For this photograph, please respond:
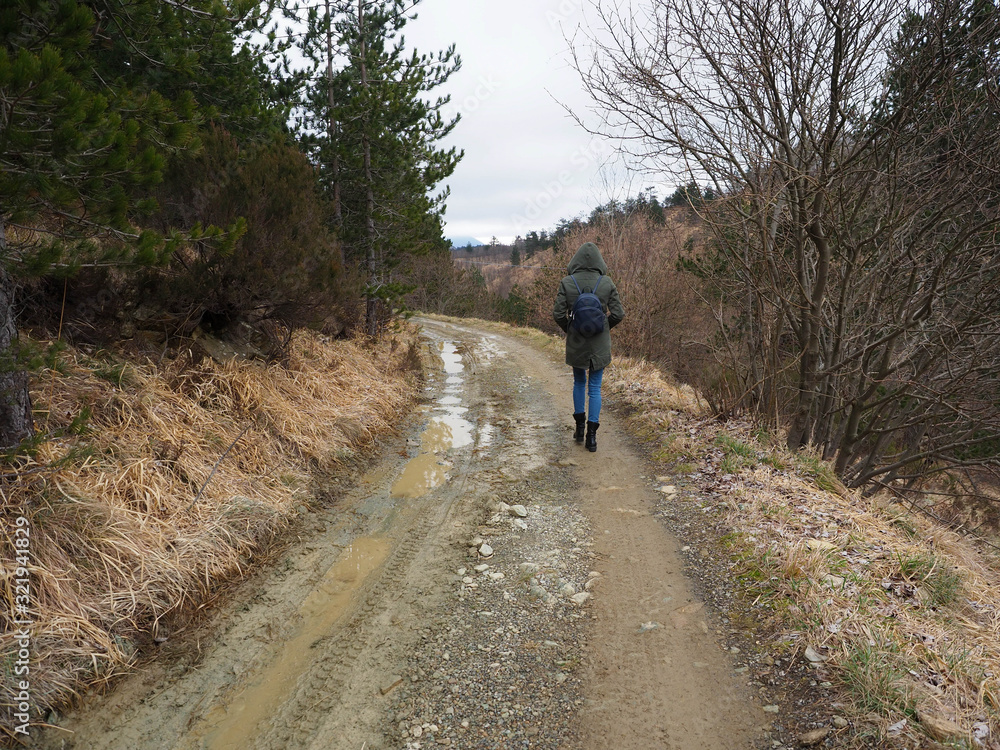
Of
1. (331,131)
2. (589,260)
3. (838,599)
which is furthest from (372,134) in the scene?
(838,599)

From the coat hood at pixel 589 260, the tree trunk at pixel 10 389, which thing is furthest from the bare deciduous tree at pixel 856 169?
the tree trunk at pixel 10 389

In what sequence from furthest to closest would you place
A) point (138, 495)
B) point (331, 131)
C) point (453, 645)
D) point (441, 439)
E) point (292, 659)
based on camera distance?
point (331, 131), point (441, 439), point (138, 495), point (453, 645), point (292, 659)

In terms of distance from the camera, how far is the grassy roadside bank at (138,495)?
103 inches

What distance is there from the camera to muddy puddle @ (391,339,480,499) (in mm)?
5230

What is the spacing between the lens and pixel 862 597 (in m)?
3.01

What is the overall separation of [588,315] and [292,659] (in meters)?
4.21

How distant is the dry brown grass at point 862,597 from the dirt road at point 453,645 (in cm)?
43

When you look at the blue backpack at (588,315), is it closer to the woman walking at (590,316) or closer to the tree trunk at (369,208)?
the woman walking at (590,316)

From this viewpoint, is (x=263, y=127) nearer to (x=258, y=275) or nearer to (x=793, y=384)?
(x=258, y=275)

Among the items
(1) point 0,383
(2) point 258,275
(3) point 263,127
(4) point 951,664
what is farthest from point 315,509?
(3) point 263,127

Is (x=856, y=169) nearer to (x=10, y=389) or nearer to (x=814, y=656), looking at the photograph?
(x=814, y=656)

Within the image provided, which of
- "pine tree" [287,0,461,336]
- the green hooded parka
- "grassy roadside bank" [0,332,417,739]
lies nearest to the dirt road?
"grassy roadside bank" [0,332,417,739]

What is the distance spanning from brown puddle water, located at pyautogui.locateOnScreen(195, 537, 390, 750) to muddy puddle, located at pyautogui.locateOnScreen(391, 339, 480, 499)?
4.00 ft

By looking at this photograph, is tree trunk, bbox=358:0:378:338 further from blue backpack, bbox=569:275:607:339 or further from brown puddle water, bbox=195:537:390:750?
brown puddle water, bbox=195:537:390:750
